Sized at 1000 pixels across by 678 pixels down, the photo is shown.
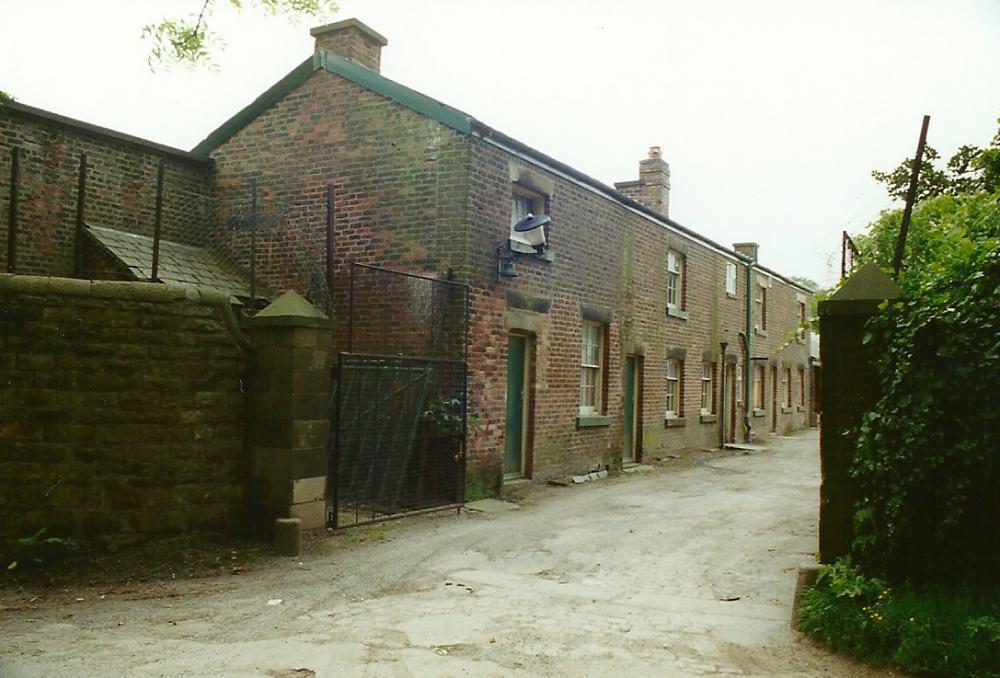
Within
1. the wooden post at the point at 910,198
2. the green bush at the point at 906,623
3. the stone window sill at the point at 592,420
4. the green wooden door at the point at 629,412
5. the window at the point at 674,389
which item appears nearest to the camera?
the green bush at the point at 906,623

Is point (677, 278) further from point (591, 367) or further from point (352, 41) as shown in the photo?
point (352, 41)

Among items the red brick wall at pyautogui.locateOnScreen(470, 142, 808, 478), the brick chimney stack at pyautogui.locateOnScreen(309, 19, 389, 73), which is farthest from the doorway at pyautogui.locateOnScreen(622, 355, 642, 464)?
the brick chimney stack at pyautogui.locateOnScreen(309, 19, 389, 73)

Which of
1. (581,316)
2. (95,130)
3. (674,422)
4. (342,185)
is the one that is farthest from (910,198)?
(674,422)

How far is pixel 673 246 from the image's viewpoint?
62.3 feet

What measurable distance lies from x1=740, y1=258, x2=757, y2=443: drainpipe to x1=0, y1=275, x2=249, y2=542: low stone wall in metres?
18.2

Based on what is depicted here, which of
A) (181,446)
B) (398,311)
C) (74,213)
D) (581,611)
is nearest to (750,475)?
(398,311)

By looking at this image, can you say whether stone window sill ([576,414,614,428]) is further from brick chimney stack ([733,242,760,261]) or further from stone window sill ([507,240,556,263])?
brick chimney stack ([733,242,760,261])

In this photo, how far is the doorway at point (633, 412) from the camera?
17219 mm

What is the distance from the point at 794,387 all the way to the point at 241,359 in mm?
25826

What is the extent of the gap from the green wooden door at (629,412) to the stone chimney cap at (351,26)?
322 inches

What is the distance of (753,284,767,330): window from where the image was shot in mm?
25406

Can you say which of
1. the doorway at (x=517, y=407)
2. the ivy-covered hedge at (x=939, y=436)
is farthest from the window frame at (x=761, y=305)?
the ivy-covered hedge at (x=939, y=436)

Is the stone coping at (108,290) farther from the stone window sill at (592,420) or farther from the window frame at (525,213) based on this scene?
the stone window sill at (592,420)

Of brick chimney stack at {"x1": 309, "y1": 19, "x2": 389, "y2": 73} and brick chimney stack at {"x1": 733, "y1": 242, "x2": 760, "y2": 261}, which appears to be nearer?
brick chimney stack at {"x1": 309, "y1": 19, "x2": 389, "y2": 73}
